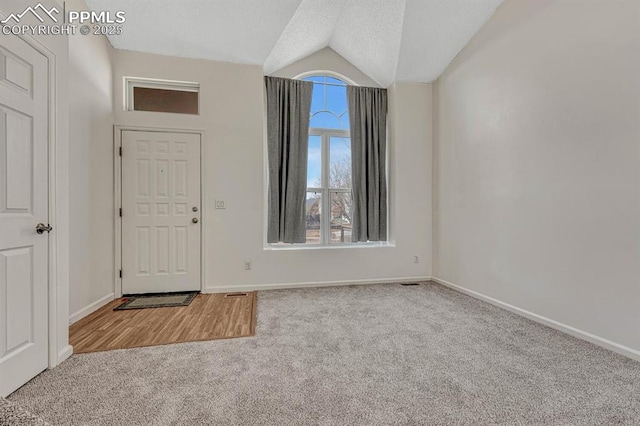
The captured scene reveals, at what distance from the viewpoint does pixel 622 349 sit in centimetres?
210

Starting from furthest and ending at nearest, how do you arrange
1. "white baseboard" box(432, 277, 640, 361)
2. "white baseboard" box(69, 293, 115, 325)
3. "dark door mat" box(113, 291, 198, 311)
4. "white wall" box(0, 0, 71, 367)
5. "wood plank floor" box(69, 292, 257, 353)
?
"dark door mat" box(113, 291, 198, 311) < "white baseboard" box(69, 293, 115, 325) < "wood plank floor" box(69, 292, 257, 353) < "white baseboard" box(432, 277, 640, 361) < "white wall" box(0, 0, 71, 367)

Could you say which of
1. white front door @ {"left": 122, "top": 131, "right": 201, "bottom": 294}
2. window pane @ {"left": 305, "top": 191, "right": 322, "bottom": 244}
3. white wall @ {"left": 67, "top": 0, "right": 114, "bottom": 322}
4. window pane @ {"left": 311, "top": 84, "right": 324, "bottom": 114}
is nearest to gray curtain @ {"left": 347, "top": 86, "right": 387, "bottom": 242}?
window pane @ {"left": 311, "top": 84, "right": 324, "bottom": 114}

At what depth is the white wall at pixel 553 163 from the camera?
2.12m

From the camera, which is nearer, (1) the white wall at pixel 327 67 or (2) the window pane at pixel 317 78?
(1) the white wall at pixel 327 67

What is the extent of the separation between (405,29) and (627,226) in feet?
9.29

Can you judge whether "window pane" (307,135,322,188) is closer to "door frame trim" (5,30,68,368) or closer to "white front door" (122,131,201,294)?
"white front door" (122,131,201,294)

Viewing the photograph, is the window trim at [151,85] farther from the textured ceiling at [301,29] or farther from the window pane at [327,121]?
the window pane at [327,121]

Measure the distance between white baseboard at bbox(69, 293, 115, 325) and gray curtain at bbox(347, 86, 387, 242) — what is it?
294cm

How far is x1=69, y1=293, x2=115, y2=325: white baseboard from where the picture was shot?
2678 millimetres

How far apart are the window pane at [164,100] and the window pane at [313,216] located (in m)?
1.82

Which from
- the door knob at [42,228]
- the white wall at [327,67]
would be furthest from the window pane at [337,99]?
the door knob at [42,228]

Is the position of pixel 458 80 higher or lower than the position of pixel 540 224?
higher

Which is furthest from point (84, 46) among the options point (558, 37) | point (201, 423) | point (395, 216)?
point (558, 37)

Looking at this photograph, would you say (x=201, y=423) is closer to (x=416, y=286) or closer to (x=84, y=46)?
(x=416, y=286)
